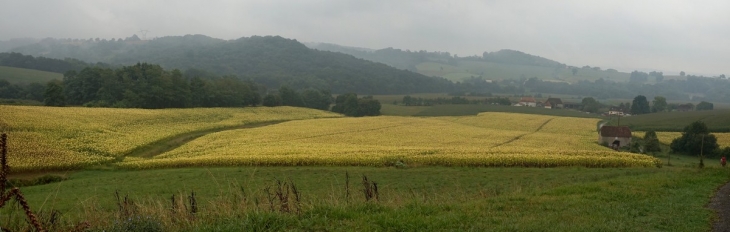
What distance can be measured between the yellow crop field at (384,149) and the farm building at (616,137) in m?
1.42

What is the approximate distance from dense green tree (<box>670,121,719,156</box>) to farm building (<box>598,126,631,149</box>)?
4144 millimetres

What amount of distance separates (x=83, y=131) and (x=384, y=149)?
25917 millimetres

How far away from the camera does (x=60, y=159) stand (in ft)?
92.6

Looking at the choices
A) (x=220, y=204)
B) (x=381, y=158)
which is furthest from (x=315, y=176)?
(x=220, y=204)

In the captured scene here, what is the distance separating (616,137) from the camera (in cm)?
4600

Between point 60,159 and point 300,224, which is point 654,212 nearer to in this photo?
point 300,224

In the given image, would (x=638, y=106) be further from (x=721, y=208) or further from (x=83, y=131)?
(x=83, y=131)

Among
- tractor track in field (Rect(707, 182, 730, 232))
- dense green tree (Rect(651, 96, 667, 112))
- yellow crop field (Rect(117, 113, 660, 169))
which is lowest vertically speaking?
yellow crop field (Rect(117, 113, 660, 169))

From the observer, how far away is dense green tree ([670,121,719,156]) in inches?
1563

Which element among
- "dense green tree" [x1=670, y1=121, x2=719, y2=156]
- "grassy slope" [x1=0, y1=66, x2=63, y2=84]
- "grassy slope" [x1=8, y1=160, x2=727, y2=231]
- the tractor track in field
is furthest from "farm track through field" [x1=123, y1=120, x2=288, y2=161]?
"grassy slope" [x1=0, y1=66, x2=63, y2=84]

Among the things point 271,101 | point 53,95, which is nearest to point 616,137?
point 271,101

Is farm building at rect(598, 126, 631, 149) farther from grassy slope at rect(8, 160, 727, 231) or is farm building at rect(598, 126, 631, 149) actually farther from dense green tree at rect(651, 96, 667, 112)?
dense green tree at rect(651, 96, 667, 112)

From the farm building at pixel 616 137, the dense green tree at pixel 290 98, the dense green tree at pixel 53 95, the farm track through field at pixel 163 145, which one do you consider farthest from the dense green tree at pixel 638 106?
the dense green tree at pixel 53 95

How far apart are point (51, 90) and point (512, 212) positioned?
74342 mm
